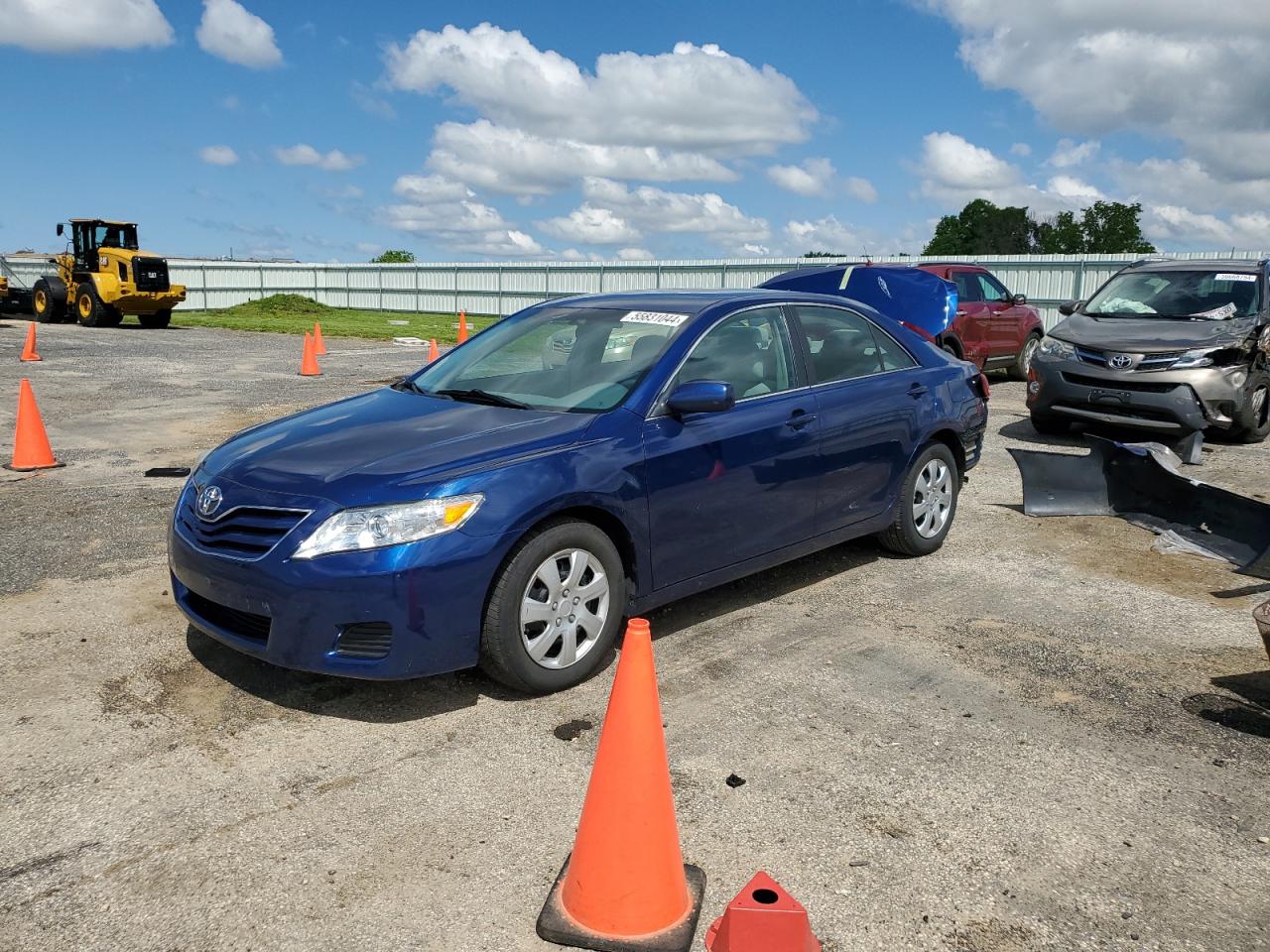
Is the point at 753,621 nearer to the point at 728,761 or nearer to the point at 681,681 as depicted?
the point at 681,681

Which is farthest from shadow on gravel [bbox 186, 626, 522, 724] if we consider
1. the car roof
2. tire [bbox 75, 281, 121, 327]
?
tire [bbox 75, 281, 121, 327]

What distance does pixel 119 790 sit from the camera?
349cm

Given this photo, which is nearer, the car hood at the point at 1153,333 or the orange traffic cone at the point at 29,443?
the orange traffic cone at the point at 29,443

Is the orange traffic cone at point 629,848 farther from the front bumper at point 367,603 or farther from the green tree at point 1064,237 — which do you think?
the green tree at point 1064,237

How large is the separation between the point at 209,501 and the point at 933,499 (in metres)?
4.12

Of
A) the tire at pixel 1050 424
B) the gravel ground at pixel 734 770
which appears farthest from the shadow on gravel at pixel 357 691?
the tire at pixel 1050 424

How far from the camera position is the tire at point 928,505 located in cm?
612

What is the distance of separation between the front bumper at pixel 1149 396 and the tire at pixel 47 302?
27192 millimetres

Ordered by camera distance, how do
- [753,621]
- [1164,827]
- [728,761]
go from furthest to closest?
[753,621]
[728,761]
[1164,827]

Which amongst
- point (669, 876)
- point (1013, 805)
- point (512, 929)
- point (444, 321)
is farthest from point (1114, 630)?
point (444, 321)

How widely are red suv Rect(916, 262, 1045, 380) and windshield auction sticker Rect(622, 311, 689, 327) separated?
961 cm

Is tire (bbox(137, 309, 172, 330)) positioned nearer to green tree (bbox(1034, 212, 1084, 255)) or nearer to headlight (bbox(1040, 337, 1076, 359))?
headlight (bbox(1040, 337, 1076, 359))

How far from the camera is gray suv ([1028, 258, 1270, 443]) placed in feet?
31.4

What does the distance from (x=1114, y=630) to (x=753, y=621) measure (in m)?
1.79
